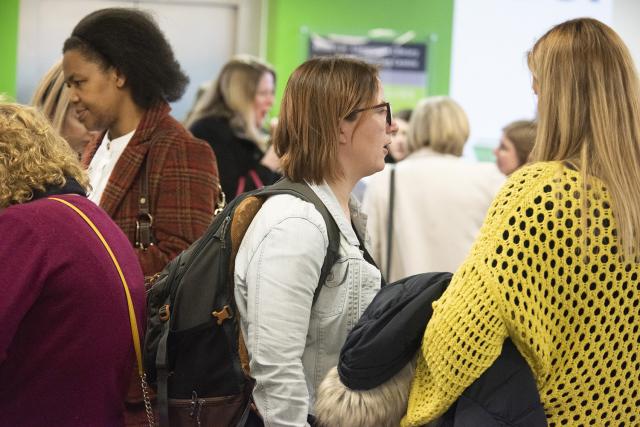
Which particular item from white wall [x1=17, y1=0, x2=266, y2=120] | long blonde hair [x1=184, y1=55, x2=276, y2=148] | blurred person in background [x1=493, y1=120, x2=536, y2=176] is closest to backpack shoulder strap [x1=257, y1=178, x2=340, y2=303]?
long blonde hair [x1=184, y1=55, x2=276, y2=148]

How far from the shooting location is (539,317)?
67.6 inches

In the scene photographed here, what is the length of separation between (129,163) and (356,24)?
5.11 meters

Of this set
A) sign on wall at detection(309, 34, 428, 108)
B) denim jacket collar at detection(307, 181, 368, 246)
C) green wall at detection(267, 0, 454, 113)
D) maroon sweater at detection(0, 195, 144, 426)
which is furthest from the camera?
sign on wall at detection(309, 34, 428, 108)

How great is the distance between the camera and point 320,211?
213 cm

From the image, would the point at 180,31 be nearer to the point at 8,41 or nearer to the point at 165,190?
the point at 8,41

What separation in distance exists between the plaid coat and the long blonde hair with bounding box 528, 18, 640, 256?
1238mm

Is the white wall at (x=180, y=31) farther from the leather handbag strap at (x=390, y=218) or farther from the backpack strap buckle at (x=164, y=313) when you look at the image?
the backpack strap buckle at (x=164, y=313)

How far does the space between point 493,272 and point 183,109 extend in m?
6.33

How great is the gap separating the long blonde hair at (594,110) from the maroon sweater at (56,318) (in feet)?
3.24

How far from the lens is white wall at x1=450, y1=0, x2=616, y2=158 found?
7.67 m

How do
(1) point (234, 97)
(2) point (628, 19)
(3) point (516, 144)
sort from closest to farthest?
1. (1) point (234, 97)
2. (3) point (516, 144)
3. (2) point (628, 19)

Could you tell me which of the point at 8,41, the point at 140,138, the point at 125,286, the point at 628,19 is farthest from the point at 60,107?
the point at 628,19

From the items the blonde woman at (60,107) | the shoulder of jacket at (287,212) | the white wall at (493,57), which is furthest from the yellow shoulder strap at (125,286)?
the white wall at (493,57)

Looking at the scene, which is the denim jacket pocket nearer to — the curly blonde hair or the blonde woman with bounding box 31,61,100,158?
the curly blonde hair
